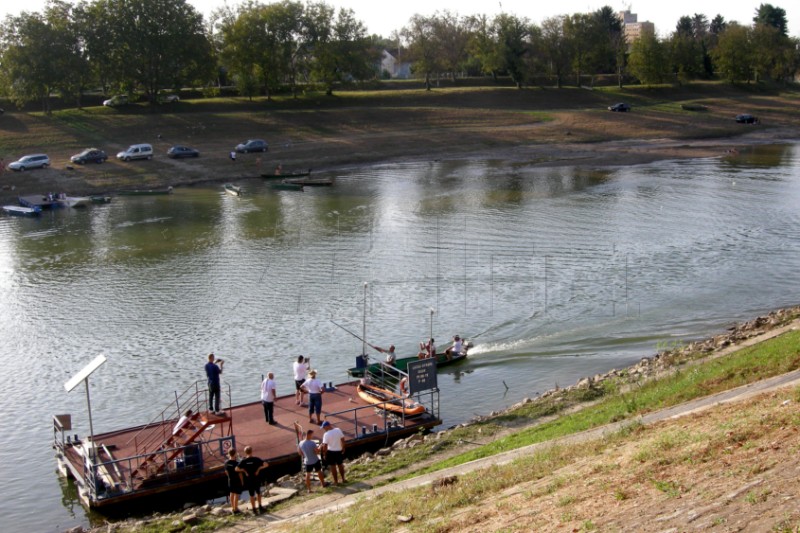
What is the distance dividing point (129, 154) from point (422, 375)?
64553 mm

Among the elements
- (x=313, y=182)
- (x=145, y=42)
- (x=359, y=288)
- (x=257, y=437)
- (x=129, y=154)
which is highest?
(x=145, y=42)

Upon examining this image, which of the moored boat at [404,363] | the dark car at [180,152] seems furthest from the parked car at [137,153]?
the moored boat at [404,363]

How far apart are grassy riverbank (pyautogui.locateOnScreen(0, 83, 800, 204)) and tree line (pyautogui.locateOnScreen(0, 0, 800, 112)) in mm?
3637

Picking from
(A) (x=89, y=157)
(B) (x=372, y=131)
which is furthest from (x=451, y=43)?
(A) (x=89, y=157)

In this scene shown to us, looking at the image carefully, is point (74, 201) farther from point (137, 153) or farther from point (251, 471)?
point (251, 471)

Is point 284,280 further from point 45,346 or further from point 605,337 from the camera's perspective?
point 605,337

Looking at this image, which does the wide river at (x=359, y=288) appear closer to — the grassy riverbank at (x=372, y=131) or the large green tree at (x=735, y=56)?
the grassy riverbank at (x=372, y=131)

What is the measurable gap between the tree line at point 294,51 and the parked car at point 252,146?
1724cm

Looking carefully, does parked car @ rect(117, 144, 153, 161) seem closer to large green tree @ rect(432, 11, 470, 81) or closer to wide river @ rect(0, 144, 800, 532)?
wide river @ rect(0, 144, 800, 532)

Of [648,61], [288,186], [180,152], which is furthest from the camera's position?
[648,61]

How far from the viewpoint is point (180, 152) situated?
8406 centimetres

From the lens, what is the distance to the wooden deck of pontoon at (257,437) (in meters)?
21.6

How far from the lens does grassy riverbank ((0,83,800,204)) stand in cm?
8162

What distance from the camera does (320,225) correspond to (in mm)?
57719
